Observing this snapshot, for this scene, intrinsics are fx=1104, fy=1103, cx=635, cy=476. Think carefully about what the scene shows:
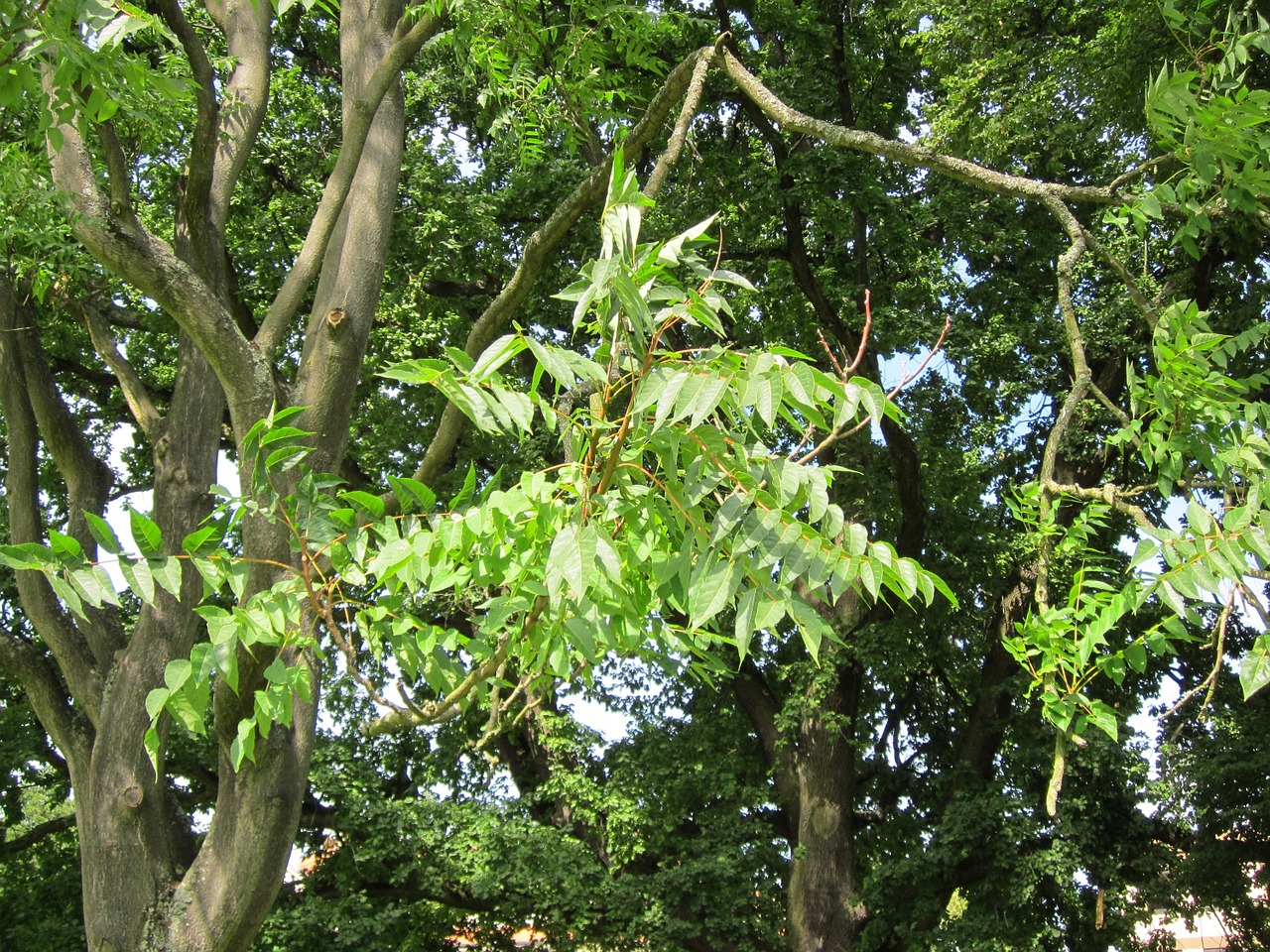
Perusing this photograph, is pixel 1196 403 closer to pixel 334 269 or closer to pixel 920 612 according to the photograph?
pixel 334 269

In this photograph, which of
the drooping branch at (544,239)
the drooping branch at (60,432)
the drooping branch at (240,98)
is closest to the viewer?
the drooping branch at (544,239)

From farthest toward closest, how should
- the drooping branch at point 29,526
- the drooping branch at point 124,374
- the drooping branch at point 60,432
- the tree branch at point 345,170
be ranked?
the drooping branch at point 60,432 → the drooping branch at point 124,374 → the drooping branch at point 29,526 → the tree branch at point 345,170

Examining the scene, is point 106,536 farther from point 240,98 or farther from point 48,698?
point 48,698

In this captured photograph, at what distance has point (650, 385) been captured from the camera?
1.82 m

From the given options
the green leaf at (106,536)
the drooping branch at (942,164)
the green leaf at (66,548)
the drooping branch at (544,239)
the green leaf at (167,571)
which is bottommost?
the green leaf at (167,571)

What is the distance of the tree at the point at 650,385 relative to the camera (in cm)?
218

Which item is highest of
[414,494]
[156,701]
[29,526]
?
[29,526]

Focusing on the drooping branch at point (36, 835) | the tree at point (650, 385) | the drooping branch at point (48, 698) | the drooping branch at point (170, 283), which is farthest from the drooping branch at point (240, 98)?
the drooping branch at point (36, 835)

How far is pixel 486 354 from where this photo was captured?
1.92m

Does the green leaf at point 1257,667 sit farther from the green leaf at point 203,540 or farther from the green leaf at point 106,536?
the green leaf at point 106,536

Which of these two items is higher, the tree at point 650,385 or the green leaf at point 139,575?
the tree at point 650,385

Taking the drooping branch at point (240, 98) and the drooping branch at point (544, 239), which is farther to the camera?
the drooping branch at point (240, 98)

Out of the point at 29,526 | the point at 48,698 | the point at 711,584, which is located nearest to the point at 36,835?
the point at 48,698

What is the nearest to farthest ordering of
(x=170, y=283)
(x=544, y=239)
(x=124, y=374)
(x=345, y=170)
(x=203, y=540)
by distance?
(x=203, y=540)
(x=170, y=283)
(x=544, y=239)
(x=345, y=170)
(x=124, y=374)
